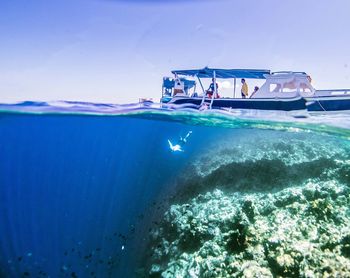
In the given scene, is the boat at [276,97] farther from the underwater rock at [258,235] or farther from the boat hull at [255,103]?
the underwater rock at [258,235]

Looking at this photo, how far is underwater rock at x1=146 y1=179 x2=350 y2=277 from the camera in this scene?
8.90m

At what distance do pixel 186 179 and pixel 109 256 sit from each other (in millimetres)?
6144

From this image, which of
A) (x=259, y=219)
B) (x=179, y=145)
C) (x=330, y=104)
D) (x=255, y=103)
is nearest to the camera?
(x=259, y=219)

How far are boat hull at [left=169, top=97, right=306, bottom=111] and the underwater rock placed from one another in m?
4.52

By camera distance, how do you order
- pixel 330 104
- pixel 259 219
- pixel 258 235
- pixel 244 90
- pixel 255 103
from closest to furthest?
pixel 258 235 → pixel 259 219 → pixel 330 104 → pixel 255 103 → pixel 244 90

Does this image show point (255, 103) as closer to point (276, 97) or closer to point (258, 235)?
point (276, 97)

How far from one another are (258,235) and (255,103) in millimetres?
8890

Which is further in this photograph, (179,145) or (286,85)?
(179,145)

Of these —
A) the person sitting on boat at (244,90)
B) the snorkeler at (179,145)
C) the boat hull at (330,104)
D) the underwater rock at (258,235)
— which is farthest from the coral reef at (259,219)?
the snorkeler at (179,145)

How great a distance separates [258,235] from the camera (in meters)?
10.3

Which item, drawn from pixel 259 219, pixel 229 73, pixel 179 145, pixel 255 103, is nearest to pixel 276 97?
pixel 255 103

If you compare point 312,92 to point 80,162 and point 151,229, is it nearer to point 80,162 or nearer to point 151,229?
point 151,229

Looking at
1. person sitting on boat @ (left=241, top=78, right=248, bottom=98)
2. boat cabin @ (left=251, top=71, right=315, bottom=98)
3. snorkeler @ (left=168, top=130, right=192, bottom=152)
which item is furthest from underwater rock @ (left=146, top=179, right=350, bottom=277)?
snorkeler @ (left=168, top=130, right=192, bottom=152)

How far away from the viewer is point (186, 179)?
1705cm
